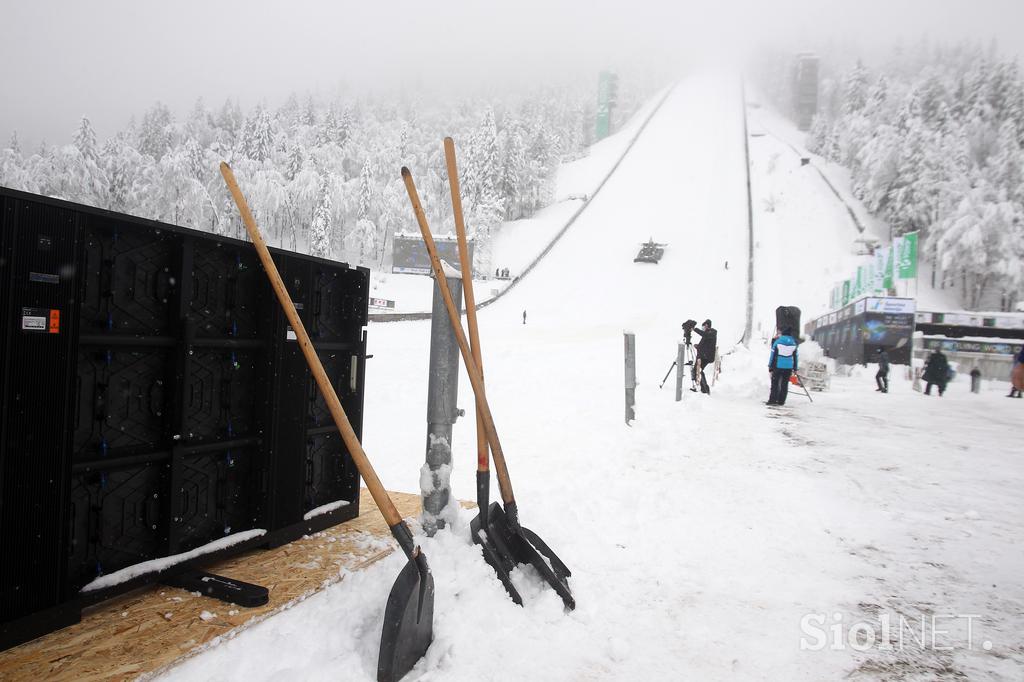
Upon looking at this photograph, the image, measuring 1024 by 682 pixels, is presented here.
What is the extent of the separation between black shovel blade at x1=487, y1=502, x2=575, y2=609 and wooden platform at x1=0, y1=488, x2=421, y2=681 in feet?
2.53

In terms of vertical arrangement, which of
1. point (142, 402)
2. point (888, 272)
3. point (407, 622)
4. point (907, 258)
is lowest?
point (407, 622)

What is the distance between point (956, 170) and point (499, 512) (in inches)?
2425

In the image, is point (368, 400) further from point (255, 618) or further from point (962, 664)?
point (962, 664)

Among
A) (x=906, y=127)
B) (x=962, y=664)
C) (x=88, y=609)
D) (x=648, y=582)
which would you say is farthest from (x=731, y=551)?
(x=906, y=127)

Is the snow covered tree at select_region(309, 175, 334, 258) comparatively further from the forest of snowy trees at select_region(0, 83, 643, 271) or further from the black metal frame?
the black metal frame

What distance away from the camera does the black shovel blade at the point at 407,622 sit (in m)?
2.19

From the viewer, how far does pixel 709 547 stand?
3676 millimetres

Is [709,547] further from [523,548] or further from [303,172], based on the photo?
[303,172]

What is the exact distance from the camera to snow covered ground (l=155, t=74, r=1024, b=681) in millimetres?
2404

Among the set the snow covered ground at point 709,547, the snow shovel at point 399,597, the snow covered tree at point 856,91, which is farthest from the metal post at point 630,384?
the snow covered tree at point 856,91

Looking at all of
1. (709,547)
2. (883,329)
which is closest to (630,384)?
(709,547)

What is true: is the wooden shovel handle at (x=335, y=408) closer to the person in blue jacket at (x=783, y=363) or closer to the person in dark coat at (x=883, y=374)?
the person in blue jacket at (x=783, y=363)

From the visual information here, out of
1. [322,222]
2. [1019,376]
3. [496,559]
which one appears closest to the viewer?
[496,559]

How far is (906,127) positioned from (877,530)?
64.1 meters
